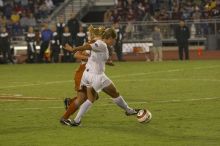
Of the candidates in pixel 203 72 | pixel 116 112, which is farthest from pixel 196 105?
pixel 203 72

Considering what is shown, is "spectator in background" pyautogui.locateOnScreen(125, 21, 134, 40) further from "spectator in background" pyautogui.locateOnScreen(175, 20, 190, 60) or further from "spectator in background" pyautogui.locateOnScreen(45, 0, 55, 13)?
"spectator in background" pyautogui.locateOnScreen(45, 0, 55, 13)

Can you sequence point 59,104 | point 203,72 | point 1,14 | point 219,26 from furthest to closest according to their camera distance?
point 1,14
point 219,26
point 203,72
point 59,104

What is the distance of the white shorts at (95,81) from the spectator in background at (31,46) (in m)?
22.0

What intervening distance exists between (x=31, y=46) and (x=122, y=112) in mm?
20323

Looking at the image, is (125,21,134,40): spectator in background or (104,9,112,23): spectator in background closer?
(125,21,134,40): spectator in background

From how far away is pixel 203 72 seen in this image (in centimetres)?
2627

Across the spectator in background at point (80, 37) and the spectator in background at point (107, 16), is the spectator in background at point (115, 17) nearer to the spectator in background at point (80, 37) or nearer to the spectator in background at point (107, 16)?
the spectator in background at point (107, 16)

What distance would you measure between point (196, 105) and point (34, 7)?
30.2 meters

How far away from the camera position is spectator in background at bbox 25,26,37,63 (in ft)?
115

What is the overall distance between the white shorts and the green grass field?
73 centimetres

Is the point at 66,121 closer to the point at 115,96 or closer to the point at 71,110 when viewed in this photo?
the point at 71,110

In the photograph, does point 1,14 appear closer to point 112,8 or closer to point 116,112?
point 112,8

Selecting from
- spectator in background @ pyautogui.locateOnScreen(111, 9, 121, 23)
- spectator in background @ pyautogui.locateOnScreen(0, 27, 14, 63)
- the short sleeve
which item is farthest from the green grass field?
spectator in background @ pyautogui.locateOnScreen(111, 9, 121, 23)

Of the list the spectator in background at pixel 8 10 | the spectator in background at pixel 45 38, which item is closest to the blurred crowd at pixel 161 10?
the spectator in background at pixel 8 10
